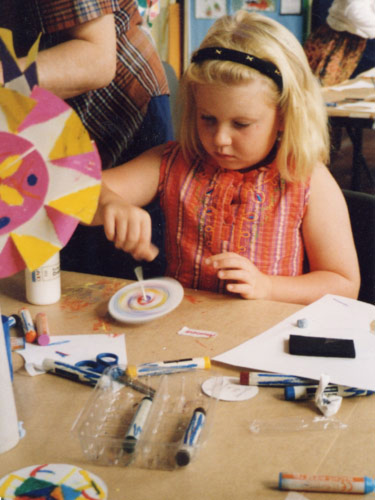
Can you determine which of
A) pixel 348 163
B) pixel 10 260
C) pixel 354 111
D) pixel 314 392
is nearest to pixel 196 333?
pixel 314 392

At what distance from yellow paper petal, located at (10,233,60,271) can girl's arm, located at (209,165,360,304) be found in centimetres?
52

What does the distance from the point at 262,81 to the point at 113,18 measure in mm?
347

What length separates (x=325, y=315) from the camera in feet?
3.23

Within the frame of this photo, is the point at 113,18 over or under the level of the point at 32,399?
over

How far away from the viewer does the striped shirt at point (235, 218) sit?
1321mm

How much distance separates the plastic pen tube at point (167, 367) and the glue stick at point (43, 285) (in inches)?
12.5

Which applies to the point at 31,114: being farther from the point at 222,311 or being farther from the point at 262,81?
the point at 262,81

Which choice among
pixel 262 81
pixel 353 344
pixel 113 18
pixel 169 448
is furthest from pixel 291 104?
pixel 169 448

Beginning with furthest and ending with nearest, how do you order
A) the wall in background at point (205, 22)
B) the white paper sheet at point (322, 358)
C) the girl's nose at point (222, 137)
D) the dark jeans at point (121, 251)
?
the wall in background at point (205, 22), the dark jeans at point (121, 251), the girl's nose at point (222, 137), the white paper sheet at point (322, 358)

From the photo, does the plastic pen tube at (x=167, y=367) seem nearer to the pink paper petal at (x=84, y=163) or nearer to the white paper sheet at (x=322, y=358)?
the white paper sheet at (x=322, y=358)

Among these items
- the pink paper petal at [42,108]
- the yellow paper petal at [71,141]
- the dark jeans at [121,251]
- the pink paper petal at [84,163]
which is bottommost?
the dark jeans at [121,251]

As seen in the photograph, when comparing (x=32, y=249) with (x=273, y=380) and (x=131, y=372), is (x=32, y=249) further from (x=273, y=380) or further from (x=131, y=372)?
(x=273, y=380)

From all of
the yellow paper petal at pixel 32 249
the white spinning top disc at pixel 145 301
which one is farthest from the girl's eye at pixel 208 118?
the yellow paper petal at pixel 32 249

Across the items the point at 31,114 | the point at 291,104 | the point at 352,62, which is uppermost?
the point at 31,114
